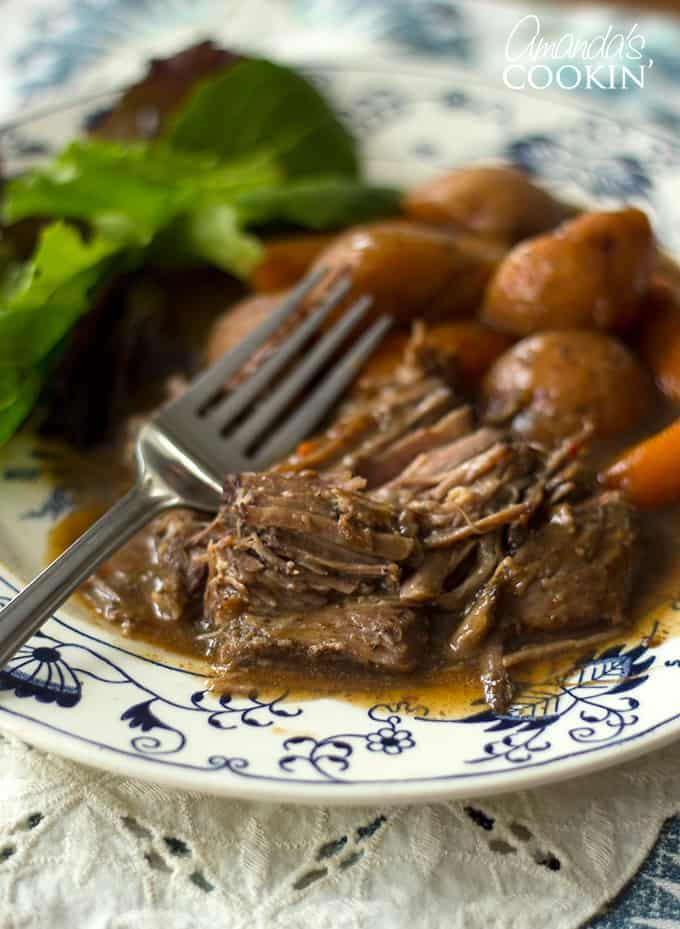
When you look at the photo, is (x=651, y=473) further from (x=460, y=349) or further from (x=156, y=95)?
(x=156, y=95)

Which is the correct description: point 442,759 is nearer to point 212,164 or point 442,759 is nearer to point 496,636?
point 496,636

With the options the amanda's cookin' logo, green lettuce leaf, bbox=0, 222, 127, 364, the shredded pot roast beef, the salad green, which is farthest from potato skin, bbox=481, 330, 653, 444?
the amanda's cookin' logo

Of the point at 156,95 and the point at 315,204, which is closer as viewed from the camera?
the point at 315,204

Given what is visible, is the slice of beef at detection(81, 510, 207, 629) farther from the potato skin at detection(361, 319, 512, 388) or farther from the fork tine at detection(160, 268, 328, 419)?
the potato skin at detection(361, 319, 512, 388)

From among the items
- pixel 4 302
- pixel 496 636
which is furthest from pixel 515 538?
pixel 4 302

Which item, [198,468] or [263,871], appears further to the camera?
[198,468]

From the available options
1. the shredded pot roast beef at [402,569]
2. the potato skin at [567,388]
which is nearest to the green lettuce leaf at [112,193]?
the potato skin at [567,388]

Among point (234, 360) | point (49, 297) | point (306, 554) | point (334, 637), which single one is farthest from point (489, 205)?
point (334, 637)
